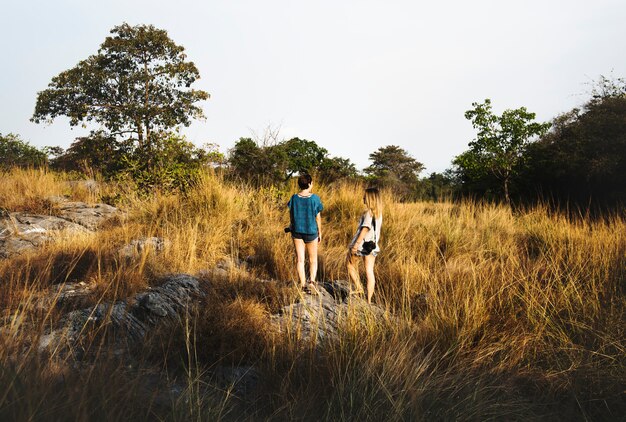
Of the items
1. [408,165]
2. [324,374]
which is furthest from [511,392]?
[408,165]

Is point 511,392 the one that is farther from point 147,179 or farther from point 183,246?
point 147,179

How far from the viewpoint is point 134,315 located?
4.98 meters

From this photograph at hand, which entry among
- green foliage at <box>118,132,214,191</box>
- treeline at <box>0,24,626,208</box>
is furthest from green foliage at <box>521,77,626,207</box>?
green foliage at <box>118,132,214,191</box>

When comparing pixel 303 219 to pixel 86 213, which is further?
pixel 86 213

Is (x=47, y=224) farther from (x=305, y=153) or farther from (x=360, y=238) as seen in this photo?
(x=305, y=153)

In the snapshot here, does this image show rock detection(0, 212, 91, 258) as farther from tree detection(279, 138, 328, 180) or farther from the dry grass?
tree detection(279, 138, 328, 180)

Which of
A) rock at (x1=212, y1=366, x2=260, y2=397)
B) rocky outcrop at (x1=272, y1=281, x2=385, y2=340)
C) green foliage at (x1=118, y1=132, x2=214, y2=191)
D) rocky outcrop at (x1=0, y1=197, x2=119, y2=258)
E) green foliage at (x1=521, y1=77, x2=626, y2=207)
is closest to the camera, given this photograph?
rock at (x1=212, y1=366, x2=260, y2=397)

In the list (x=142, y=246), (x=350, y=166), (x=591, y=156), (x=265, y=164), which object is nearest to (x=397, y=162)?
(x=350, y=166)

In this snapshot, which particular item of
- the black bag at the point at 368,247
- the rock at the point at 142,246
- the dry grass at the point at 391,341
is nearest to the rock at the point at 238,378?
the dry grass at the point at 391,341

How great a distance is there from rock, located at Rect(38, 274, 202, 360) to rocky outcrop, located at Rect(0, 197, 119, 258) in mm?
3921

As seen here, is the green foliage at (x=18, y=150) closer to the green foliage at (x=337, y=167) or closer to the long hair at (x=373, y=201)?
the green foliage at (x=337, y=167)

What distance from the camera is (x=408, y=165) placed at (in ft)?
163

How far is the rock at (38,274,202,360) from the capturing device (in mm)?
4309

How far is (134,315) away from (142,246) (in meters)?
2.73
